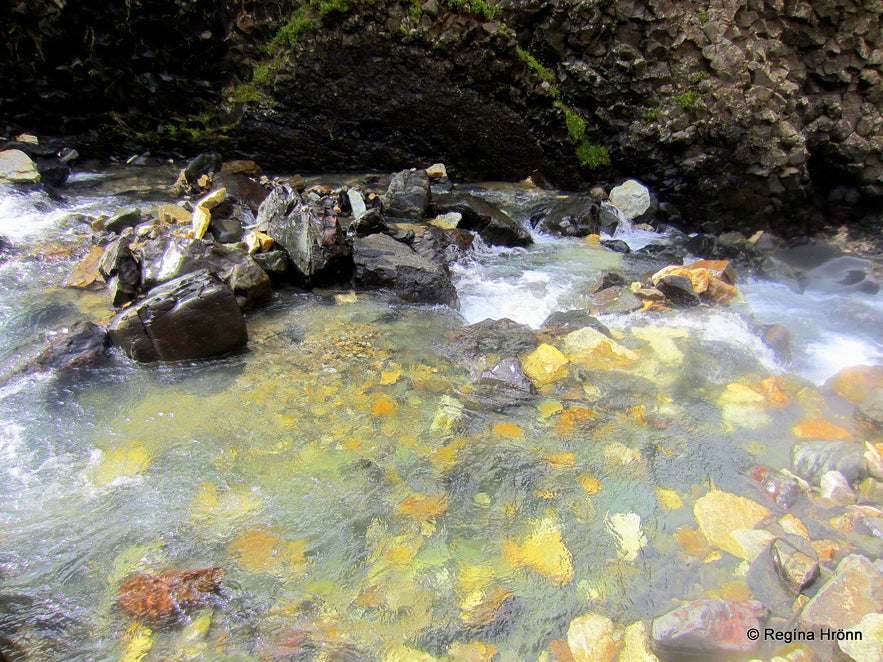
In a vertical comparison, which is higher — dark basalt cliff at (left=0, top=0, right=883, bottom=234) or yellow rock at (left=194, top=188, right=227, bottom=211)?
dark basalt cliff at (left=0, top=0, right=883, bottom=234)

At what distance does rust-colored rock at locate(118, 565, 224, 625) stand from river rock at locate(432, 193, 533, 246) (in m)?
6.27

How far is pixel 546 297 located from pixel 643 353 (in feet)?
5.51

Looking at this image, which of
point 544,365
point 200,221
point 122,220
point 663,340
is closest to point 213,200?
point 200,221

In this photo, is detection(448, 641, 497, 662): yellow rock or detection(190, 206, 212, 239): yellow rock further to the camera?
detection(190, 206, 212, 239): yellow rock

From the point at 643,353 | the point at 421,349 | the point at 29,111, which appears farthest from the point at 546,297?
the point at 29,111

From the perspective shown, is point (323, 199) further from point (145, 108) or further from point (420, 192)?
point (145, 108)

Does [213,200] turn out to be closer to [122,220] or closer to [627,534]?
[122,220]

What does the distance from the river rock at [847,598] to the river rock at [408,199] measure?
→ 6642 millimetres

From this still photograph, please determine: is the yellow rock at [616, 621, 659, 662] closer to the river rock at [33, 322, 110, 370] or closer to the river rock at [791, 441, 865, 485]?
the river rock at [791, 441, 865, 485]

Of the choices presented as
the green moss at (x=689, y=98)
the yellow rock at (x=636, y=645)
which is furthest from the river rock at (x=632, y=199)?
the yellow rock at (x=636, y=645)

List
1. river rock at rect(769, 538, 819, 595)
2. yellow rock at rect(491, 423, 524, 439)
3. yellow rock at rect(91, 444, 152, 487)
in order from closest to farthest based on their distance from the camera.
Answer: river rock at rect(769, 538, 819, 595), yellow rock at rect(91, 444, 152, 487), yellow rock at rect(491, 423, 524, 439)

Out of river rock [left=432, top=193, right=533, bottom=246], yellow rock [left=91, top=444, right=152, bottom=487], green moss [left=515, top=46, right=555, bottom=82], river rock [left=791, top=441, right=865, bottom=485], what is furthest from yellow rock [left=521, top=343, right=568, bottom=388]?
green moss [left=515, top=46, right=555, bottom=82]

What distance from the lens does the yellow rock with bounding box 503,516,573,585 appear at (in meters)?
3.25

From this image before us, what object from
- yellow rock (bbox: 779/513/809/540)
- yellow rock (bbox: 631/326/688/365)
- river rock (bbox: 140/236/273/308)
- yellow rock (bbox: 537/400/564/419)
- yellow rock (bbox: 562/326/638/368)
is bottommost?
yellow rock (bbox: 779/513/809/540)
